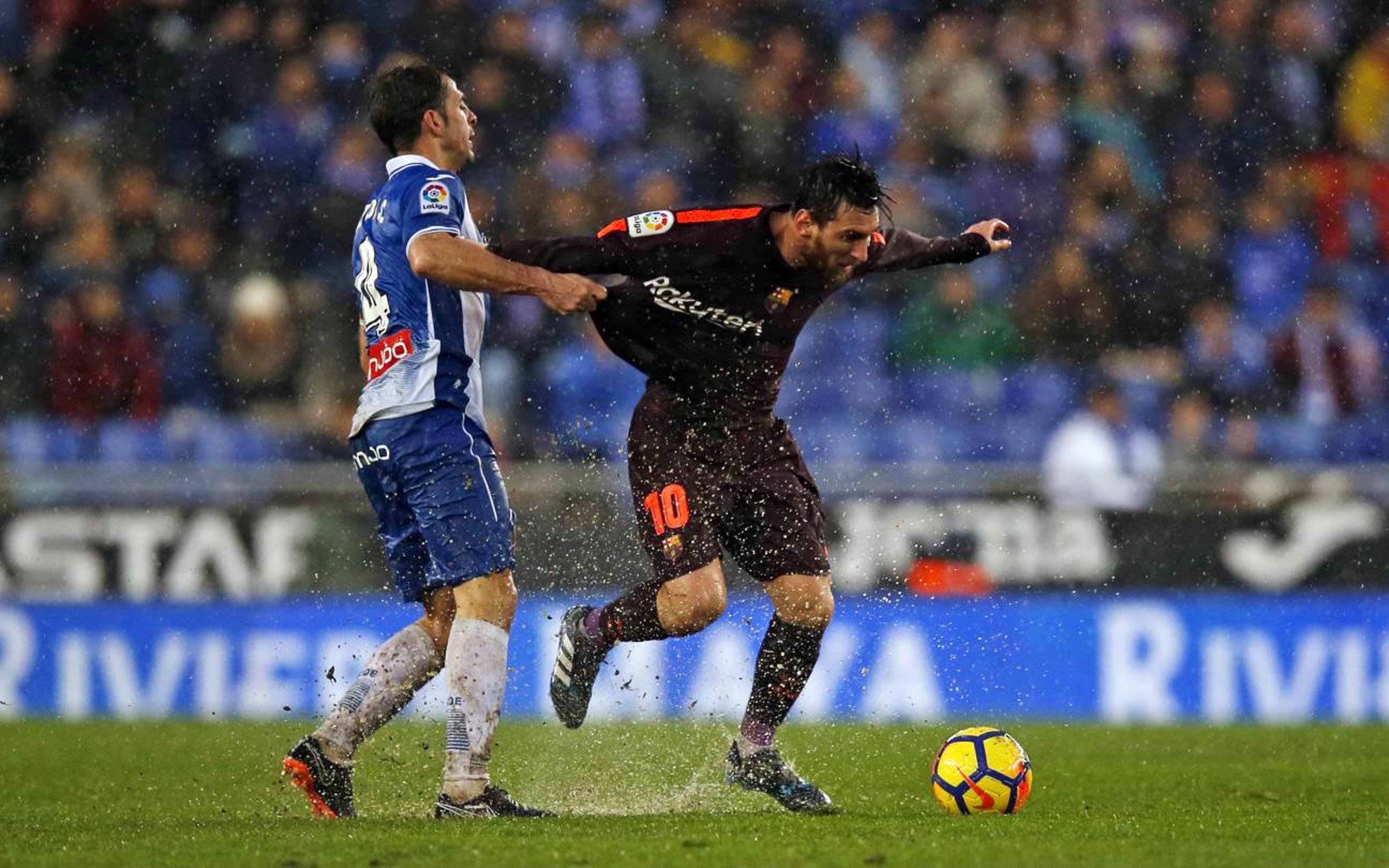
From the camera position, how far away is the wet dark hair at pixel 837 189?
6863 millimetres

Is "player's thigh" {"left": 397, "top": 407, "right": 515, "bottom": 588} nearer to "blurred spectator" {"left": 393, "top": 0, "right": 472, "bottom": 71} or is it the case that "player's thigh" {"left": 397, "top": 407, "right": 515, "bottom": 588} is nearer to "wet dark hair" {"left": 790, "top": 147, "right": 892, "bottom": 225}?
"wet dark hair" {"left": 790, "top": 147, "right": 892, "bottom": 225}

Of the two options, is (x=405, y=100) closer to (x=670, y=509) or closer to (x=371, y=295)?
(x=371, y=295)

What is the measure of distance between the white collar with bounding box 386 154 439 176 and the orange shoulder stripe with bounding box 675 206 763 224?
2.99 feet

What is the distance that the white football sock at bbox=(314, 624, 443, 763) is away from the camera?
671cm

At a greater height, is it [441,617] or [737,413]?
[737,413]

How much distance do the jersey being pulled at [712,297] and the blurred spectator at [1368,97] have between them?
10.2 metres

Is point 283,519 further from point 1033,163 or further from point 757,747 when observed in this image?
point 1033,163

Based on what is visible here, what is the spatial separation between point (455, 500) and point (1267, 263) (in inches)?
420

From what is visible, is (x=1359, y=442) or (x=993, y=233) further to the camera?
(x=1359, y=442)

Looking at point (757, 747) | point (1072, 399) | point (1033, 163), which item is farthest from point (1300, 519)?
point (757, 747)

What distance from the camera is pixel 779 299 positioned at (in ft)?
23.5

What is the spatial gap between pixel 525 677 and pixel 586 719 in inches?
18.5

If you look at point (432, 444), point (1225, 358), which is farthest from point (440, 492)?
point (1225, 358)

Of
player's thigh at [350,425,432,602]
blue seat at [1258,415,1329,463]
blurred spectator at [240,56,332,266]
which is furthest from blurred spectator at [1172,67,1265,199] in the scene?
player's thigh at [350,425,432,602]
